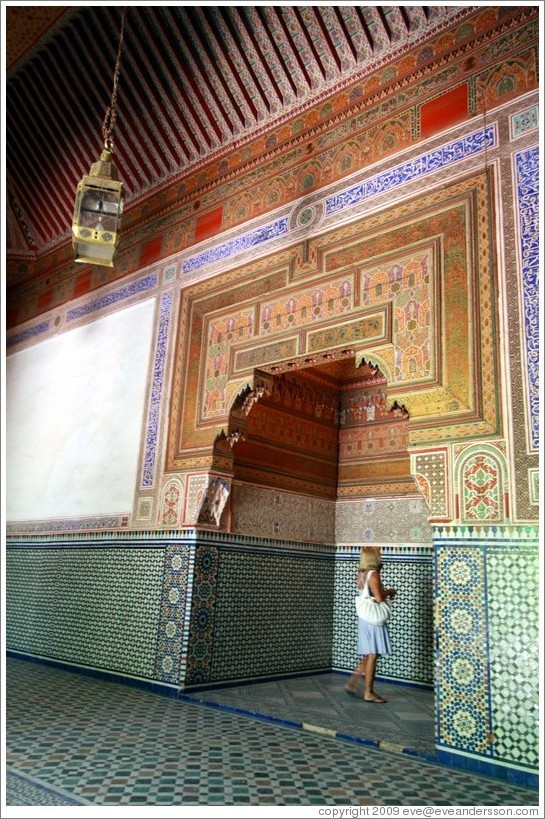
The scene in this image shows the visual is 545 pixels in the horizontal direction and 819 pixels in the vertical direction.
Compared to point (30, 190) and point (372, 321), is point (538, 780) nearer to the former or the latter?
point (372, 321)

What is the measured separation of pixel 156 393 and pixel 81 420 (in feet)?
3.18

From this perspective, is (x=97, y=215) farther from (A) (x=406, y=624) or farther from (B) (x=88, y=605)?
(A) (x=406, y=624)

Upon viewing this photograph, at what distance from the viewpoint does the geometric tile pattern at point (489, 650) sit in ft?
8.02

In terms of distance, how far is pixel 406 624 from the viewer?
442 centimetres

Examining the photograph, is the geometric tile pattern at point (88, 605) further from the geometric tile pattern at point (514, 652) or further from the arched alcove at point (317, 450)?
the geometric tile pattern at point (514, 652)

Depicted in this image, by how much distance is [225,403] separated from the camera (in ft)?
13.1

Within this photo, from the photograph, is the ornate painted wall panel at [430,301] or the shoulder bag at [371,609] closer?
the ornate painted wall panel at [430,301]

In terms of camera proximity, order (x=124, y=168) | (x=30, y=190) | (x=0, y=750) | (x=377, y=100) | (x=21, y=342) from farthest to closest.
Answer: (x=21, y=342) < (x=30, y=190) < (x=124, y=168) < (x=377, y=100) < (x=0, y=750)

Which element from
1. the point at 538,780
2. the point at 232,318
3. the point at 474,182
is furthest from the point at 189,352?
the point at 538,780

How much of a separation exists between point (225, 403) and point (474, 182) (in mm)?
1889

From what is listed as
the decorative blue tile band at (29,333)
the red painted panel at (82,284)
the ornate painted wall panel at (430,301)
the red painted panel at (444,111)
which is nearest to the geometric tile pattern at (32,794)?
the ornate painted wall panel at (430,301)

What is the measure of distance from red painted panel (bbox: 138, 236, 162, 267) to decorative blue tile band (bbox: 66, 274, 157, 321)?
0.45ft

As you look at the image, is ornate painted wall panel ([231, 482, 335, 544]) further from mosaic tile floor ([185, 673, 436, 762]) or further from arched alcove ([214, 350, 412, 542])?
mosaic tile floor ([185, 673, 436, 762])

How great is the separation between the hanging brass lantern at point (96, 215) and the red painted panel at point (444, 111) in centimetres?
172
